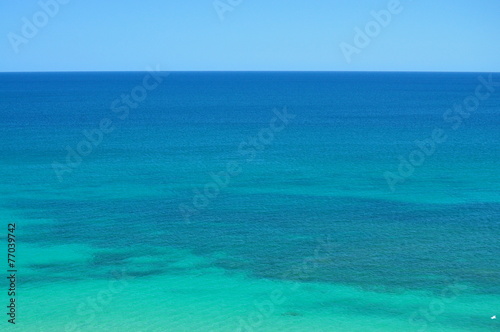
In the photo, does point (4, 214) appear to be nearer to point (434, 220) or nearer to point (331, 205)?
point (331, 205)

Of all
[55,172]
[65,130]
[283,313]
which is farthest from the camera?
[65,130]

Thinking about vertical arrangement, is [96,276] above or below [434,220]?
below

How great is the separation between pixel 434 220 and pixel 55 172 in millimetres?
24252

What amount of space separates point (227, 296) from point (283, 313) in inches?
90.4

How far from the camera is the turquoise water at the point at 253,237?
19.4m

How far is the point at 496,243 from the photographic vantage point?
2541cm

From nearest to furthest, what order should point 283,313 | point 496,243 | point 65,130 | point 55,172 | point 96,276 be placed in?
1. point 283,313
2. point 96,276
3. point 496,243
4. point 55,172
5. point 65,130

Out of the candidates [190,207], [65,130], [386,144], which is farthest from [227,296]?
[65,130]

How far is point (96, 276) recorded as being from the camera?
22.1 m

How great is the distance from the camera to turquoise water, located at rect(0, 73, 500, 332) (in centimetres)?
1939

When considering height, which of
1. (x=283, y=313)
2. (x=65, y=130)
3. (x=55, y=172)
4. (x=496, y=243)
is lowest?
(x=283, y=313)

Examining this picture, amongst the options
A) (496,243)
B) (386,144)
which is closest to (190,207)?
(496,243)

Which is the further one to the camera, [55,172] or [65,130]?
[65,130]

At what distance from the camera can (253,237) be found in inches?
1032
